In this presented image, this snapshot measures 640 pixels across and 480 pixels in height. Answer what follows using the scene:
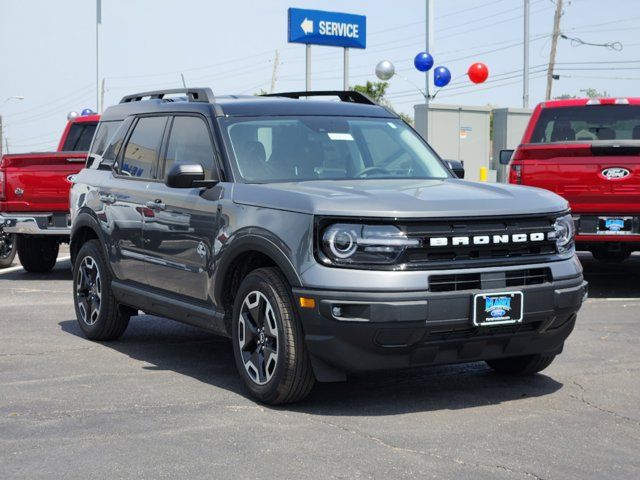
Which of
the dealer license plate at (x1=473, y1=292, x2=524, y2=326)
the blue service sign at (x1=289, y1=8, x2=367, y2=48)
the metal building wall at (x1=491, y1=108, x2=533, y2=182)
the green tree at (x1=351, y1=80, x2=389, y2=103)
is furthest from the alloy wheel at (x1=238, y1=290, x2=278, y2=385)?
the green tree at (x1=351, y1=80, x2=389, y2=103)

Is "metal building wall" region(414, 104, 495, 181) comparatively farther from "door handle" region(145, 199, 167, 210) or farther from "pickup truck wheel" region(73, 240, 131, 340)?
"door handle" region(145, 199, 167, 210)

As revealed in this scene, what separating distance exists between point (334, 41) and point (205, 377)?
2574 centimetres

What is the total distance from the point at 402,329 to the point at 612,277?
26.9 ft

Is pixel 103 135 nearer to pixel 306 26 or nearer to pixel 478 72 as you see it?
pixel 478 72

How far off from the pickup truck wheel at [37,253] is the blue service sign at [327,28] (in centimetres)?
1740

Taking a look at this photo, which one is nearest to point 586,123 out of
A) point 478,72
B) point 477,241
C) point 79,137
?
point 477,241

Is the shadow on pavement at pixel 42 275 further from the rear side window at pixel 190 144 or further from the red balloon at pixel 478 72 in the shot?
the red balloon at pixel 478 72

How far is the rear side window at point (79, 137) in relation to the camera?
1556 centimetres

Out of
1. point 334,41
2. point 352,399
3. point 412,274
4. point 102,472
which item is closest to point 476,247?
point 412,274

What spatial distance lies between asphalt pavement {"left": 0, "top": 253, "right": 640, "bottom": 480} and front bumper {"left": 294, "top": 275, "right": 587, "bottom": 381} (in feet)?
1.06

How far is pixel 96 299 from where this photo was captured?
28.8ft

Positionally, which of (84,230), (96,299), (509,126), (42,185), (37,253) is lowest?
(37,253)

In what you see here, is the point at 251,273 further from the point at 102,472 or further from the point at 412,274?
the point at 102,472

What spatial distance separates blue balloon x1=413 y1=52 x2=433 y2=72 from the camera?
82.4 ft
